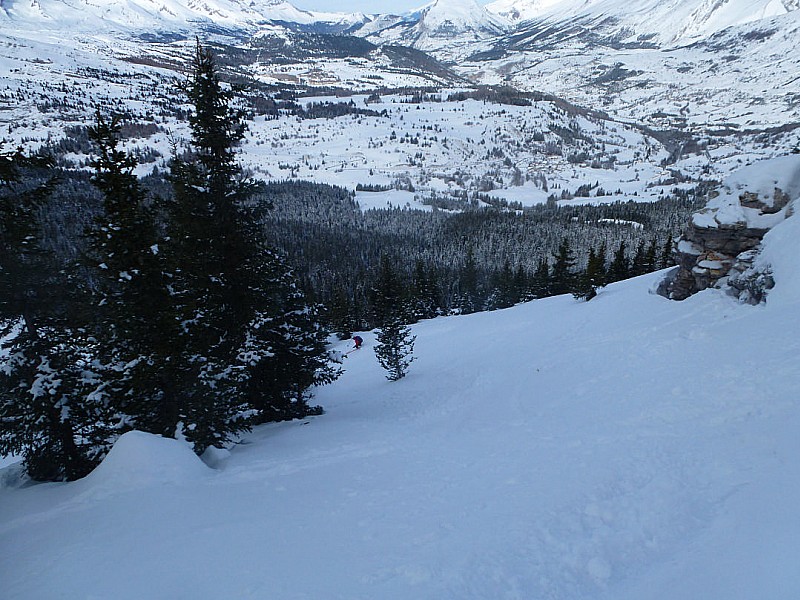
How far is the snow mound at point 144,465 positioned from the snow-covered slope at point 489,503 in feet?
0.12

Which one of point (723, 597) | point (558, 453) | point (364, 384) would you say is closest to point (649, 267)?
point (364, 384)

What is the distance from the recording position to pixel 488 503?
7637 mm

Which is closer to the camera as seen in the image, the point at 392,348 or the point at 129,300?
the point at 129,300

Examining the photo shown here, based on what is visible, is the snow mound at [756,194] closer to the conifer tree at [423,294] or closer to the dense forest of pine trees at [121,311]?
the dense forest of pine trees at [121,311]

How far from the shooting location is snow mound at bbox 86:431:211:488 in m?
8.05

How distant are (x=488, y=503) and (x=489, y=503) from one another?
0.02 metres

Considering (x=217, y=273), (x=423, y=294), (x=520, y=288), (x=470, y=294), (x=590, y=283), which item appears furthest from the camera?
(x=470, y=294)

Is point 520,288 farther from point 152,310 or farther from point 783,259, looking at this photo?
point 152,310

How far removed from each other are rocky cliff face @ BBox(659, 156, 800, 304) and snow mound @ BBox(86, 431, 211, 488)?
20258 millimetres

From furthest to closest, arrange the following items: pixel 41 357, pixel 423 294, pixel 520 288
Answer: pixel 520 288 → pixel 423 294 → pixel 41 357

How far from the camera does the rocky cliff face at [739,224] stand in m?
17.5

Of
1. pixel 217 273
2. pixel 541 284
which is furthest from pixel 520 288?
pixel 217 273

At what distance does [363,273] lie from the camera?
103 meters

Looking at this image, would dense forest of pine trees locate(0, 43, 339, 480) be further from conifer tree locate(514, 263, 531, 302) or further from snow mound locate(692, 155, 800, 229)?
conifer tree locate(514, 263, 531, 302)
